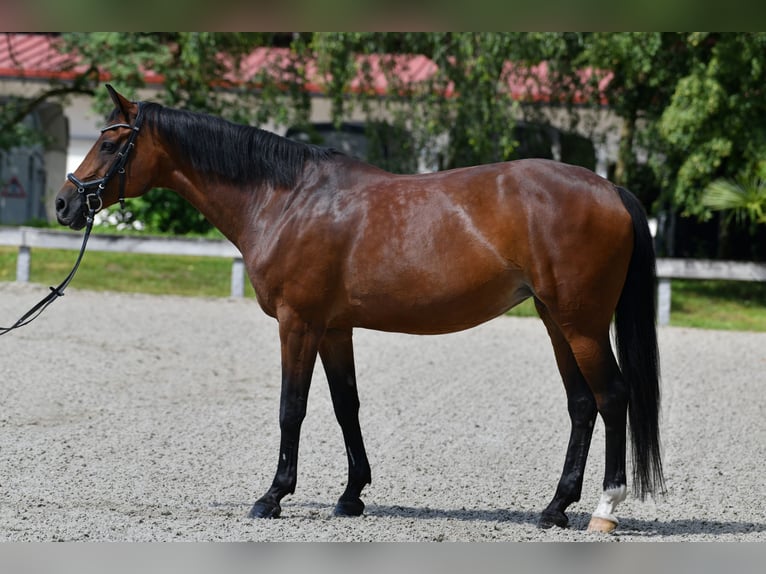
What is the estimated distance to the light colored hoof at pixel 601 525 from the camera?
15.3ft

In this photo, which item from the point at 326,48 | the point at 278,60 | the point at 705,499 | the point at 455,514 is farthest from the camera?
the point at 278,60

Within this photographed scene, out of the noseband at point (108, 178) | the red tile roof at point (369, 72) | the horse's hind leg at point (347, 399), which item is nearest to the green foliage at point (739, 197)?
the red tile roof at point (369, 72)

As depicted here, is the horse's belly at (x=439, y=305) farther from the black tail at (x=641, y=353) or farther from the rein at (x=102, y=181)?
the rein at (x=102, y=181)

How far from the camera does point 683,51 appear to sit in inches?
601

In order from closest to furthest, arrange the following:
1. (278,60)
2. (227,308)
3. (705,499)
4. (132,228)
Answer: (705,499)
(227,308)
(278,60)
(132,228)

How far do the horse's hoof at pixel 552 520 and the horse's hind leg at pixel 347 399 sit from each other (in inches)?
35.2

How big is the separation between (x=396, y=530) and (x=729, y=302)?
12.1 meters

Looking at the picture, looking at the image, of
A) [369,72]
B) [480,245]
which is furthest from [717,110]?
[480,245]

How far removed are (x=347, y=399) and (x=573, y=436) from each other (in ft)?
3.71

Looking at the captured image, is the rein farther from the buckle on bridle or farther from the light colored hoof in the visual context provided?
the light colored hoof

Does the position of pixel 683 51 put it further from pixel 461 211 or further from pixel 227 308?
pixel 461 211

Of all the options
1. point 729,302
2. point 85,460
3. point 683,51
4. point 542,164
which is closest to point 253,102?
point 683,51

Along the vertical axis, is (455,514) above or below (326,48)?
below

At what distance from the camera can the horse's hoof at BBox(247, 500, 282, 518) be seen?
4.80m
